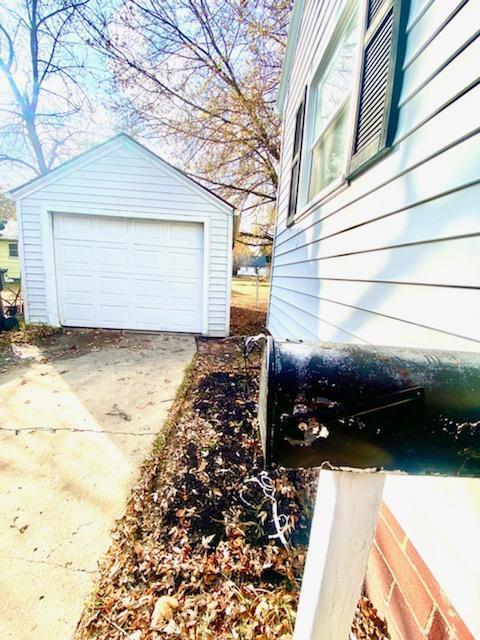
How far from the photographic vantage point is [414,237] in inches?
50.9

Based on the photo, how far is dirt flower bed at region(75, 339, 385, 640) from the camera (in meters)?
1.25

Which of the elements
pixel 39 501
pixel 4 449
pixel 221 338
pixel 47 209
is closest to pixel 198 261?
pixel 221 338

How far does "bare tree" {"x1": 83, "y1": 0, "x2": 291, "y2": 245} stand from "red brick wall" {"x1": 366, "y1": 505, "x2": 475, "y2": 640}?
8.35 m

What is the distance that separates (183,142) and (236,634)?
32.4ft

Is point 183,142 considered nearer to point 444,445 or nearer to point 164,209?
point 164,209

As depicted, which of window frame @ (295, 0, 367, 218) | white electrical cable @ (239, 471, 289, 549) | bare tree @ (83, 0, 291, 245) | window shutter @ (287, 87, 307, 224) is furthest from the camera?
bare tree @ (83, 0, 291, 245)

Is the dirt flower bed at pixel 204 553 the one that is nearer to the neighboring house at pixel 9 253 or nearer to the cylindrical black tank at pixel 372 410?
the cylindrical black tank at pixel 372 410

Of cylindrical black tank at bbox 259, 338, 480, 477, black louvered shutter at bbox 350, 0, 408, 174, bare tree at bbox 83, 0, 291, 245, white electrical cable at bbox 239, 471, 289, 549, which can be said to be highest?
bare tree at bbox 83, 0, 291, 245

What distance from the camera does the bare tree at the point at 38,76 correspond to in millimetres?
10047

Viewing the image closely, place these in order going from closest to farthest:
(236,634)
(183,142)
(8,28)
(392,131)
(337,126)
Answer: (236,634) < (392,131) < (337,126) < (183,142) < (8,28)

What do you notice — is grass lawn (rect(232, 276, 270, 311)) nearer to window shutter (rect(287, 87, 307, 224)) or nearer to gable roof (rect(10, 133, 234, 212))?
gable roof (rect(10, 133, 234, 212))

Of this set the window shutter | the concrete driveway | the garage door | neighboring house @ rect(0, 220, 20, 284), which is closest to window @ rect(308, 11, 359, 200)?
the window shutter

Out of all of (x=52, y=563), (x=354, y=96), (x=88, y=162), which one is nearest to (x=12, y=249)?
(x=88, y=162)

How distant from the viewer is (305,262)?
311cm
